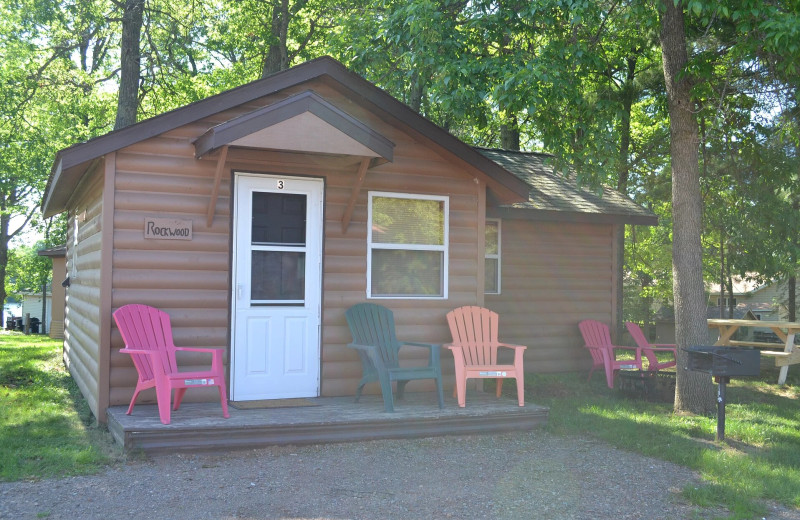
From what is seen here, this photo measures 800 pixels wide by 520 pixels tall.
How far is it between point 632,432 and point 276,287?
353cm

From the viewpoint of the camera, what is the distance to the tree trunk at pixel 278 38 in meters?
16.1

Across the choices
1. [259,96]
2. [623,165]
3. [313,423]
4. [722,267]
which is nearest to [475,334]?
[313,423]

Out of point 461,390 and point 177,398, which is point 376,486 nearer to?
point 461,390

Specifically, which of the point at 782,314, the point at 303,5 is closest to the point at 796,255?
the point at 303,5

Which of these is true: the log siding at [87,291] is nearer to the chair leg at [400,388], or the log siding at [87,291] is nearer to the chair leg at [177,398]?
the chair leg at [177,398]

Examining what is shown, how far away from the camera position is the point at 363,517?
168 inches

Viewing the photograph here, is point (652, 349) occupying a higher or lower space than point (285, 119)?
lower

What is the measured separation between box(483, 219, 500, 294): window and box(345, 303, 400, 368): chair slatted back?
362 cm

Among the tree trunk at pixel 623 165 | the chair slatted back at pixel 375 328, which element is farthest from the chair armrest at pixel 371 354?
the tree trunk at pixel 623 165

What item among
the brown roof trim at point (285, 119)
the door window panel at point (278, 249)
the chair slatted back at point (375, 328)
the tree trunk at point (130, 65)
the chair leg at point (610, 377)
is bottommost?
the chair leg at point (610, 377)

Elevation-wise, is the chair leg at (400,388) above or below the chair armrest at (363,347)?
below

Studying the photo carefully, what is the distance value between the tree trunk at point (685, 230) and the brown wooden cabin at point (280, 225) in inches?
67.0

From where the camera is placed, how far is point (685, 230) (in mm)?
7668

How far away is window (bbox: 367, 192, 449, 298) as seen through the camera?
7398mm
